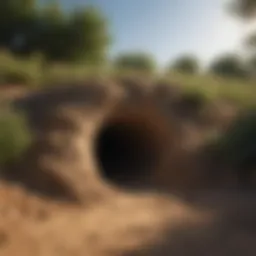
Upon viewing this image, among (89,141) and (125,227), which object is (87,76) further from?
(125,227)

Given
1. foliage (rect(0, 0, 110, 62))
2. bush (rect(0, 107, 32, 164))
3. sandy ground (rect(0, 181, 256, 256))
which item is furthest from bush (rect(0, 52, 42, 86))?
foliage (rect(0, 0, 110, 62))

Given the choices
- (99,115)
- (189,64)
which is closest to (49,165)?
(99,115)

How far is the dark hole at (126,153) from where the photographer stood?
14586 millimetres

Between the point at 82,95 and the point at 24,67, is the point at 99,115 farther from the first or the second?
the point at 24,67

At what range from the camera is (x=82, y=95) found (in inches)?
480

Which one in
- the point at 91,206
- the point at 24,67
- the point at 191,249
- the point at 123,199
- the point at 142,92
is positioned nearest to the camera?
the point at 191,249

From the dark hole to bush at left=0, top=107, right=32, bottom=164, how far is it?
12.9ft

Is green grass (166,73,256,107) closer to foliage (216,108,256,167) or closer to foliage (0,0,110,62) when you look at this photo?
foliage (216,108,256,167)

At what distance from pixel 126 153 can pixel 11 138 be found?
7849 millimetres

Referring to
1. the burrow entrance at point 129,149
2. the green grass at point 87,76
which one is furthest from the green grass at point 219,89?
the burrow entrance at point 129,149

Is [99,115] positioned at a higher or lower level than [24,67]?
lower

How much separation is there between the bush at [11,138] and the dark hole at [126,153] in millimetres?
3936

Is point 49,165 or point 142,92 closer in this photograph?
point 49,165

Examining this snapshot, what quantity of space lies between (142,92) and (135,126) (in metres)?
2.22
